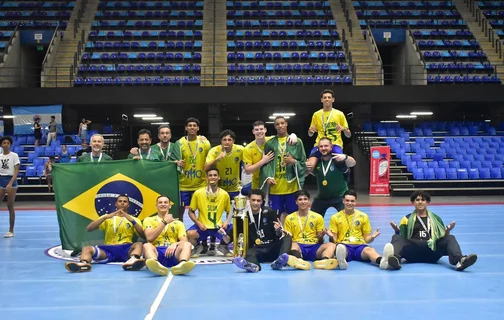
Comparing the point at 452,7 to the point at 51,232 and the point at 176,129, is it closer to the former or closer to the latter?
the point at 176,129

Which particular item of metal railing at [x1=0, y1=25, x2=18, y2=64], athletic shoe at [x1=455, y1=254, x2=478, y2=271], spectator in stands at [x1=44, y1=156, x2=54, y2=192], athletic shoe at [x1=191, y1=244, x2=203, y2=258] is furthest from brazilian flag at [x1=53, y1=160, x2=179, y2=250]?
metal railing at [x1=0, y1=25, x2=18, y2=64]

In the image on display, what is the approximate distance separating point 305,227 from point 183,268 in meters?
1.85

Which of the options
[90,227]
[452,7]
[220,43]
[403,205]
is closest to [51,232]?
[90,227]

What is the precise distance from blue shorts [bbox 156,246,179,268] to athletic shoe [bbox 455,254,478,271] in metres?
3.49

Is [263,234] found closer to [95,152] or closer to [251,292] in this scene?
[251,292]

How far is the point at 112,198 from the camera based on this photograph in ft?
26.6

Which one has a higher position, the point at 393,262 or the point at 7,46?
the point at 7,46

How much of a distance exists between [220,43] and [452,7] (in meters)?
13.8

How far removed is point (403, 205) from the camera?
15969 millimetres

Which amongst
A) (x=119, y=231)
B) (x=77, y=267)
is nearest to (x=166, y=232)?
(x=119, y=231)

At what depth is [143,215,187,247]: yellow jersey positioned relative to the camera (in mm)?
7223

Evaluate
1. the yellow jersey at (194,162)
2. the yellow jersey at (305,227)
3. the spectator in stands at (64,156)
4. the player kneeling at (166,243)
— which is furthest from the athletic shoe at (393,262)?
the spectator in stands at (64,156)

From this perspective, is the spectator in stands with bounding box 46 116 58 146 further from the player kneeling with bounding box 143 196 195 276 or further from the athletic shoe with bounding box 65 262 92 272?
the athletic shoe with bounding box 65 262 92 272

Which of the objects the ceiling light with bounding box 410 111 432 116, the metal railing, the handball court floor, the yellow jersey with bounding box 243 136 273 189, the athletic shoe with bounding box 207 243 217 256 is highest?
the metal railing
